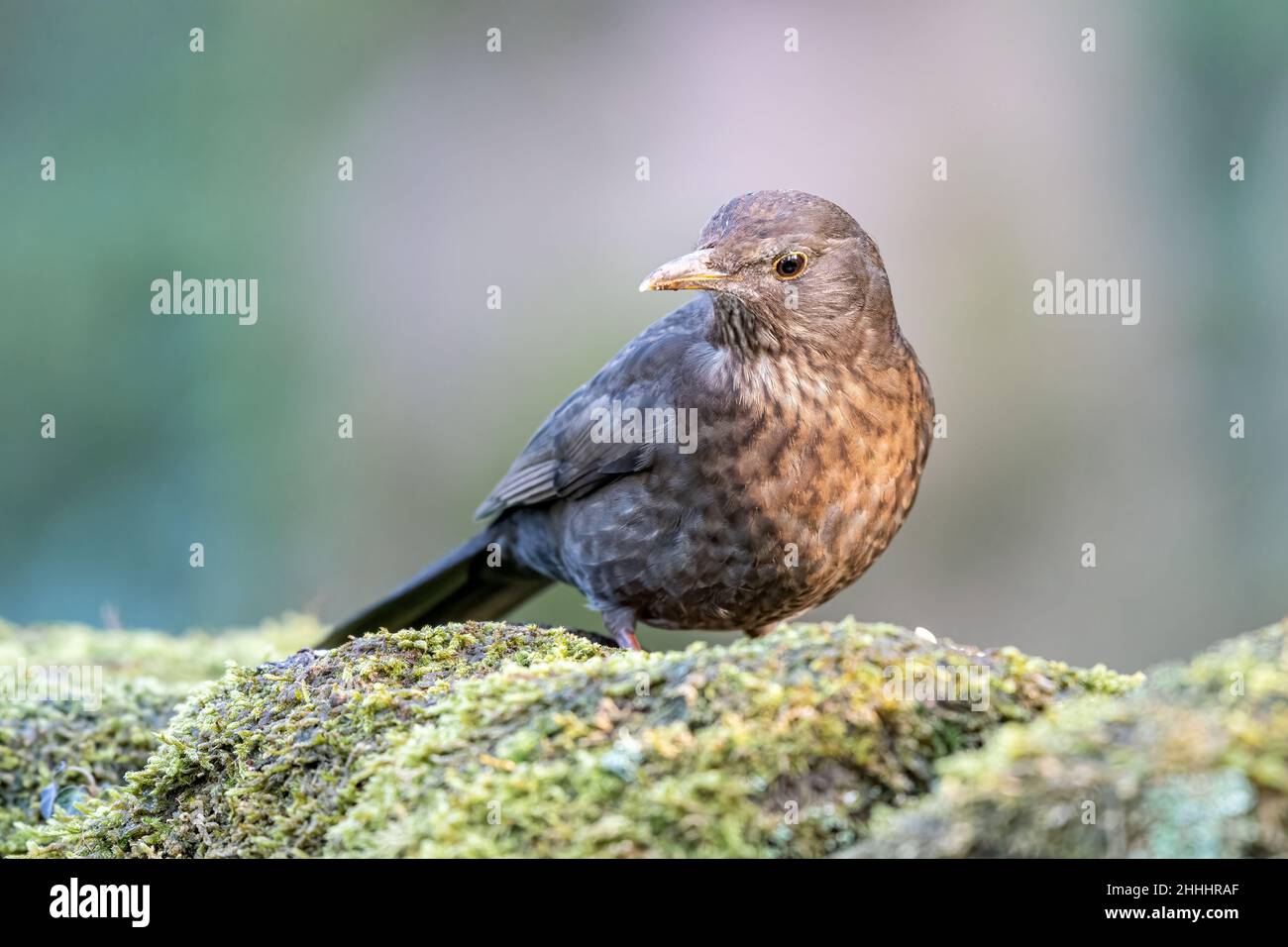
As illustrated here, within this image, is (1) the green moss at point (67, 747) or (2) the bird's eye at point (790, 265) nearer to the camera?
(1) the green moss at point (67, 747)

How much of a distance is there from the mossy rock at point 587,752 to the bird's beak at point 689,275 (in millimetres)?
1662

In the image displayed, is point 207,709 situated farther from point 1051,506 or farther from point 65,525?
point 1051,506

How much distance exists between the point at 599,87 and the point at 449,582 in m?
6.47

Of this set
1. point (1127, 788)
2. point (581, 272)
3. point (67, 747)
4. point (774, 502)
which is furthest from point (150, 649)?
point (581, 272)

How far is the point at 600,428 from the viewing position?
4777 millimetres

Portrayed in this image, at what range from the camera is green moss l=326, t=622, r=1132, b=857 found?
2.08 m

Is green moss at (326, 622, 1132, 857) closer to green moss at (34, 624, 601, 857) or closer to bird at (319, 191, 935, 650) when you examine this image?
green moss at (34, 624, 601, 857)

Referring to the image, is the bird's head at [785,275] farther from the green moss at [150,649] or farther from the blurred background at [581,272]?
the blurred background at [581,272]

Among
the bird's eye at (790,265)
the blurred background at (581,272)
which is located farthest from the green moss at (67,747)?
the blurred background at (581,272)

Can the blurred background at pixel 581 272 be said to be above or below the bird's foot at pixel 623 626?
above

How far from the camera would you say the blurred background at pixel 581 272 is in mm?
8742

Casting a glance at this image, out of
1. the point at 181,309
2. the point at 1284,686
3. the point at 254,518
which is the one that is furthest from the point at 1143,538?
the point at 1284,686

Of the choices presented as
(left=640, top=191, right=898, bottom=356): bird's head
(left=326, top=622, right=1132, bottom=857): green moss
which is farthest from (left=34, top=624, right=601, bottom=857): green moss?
(left=640, top=191, right=898, bottom=356): bird's head

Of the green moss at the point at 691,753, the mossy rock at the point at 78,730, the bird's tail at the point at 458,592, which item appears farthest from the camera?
the bird's tail at the point at 458,592
